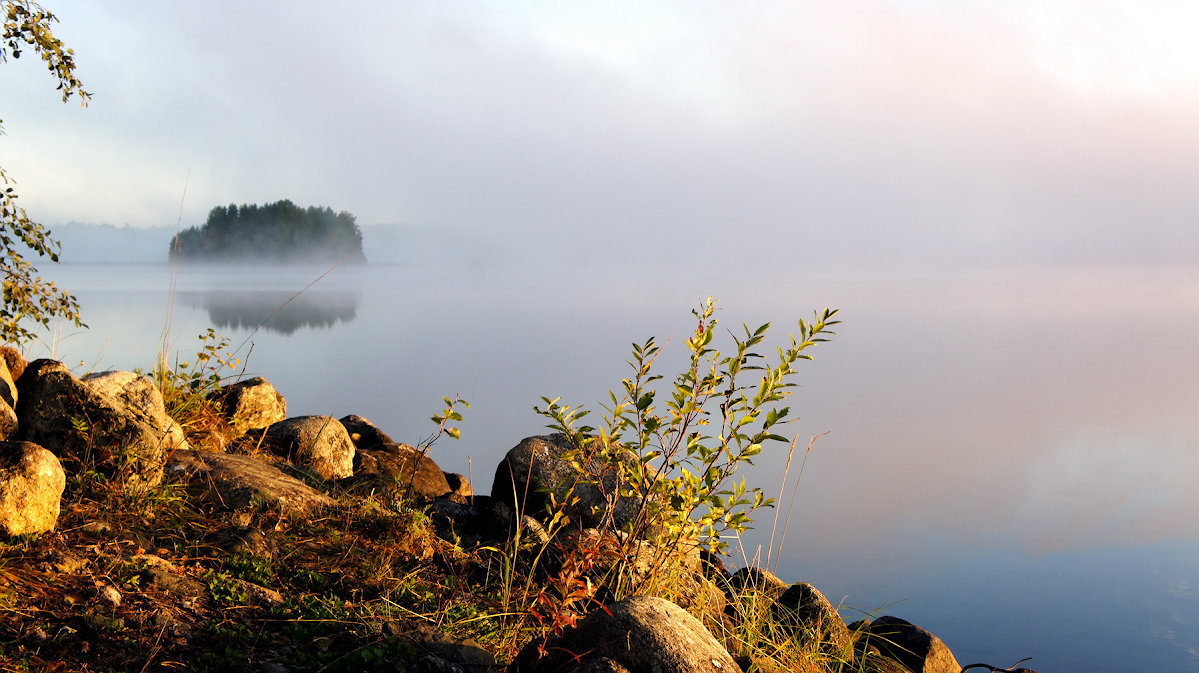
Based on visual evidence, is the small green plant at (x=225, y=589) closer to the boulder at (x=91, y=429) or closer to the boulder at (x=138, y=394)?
the boulder at (x=91, y=429)

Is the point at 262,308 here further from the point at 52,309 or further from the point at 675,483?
the point at 675,483

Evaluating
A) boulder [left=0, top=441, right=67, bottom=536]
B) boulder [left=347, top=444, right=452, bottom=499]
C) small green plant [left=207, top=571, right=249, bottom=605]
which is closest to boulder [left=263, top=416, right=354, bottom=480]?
boulder [left=347, top=444, right=452, bottom=499]

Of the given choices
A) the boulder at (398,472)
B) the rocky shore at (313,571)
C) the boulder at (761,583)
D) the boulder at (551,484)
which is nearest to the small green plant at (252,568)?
the rocky shore at (313,571)

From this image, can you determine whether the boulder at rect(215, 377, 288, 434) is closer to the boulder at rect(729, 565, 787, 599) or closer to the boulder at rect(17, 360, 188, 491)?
the boulder at rect(17, 360, 188, 491)

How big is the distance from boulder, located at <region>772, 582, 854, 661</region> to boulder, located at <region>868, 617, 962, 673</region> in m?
0.39

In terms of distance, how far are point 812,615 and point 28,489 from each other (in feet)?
15.4

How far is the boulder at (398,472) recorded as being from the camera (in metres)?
5.83

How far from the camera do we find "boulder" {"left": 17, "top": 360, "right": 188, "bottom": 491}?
458cm

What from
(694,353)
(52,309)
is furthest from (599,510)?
(52,309)

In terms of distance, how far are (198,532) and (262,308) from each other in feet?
209

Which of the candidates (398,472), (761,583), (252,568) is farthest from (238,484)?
(761,583)

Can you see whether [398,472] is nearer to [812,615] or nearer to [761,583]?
[761,583]

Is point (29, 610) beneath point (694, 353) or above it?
beneath

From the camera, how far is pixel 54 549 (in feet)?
12.2
